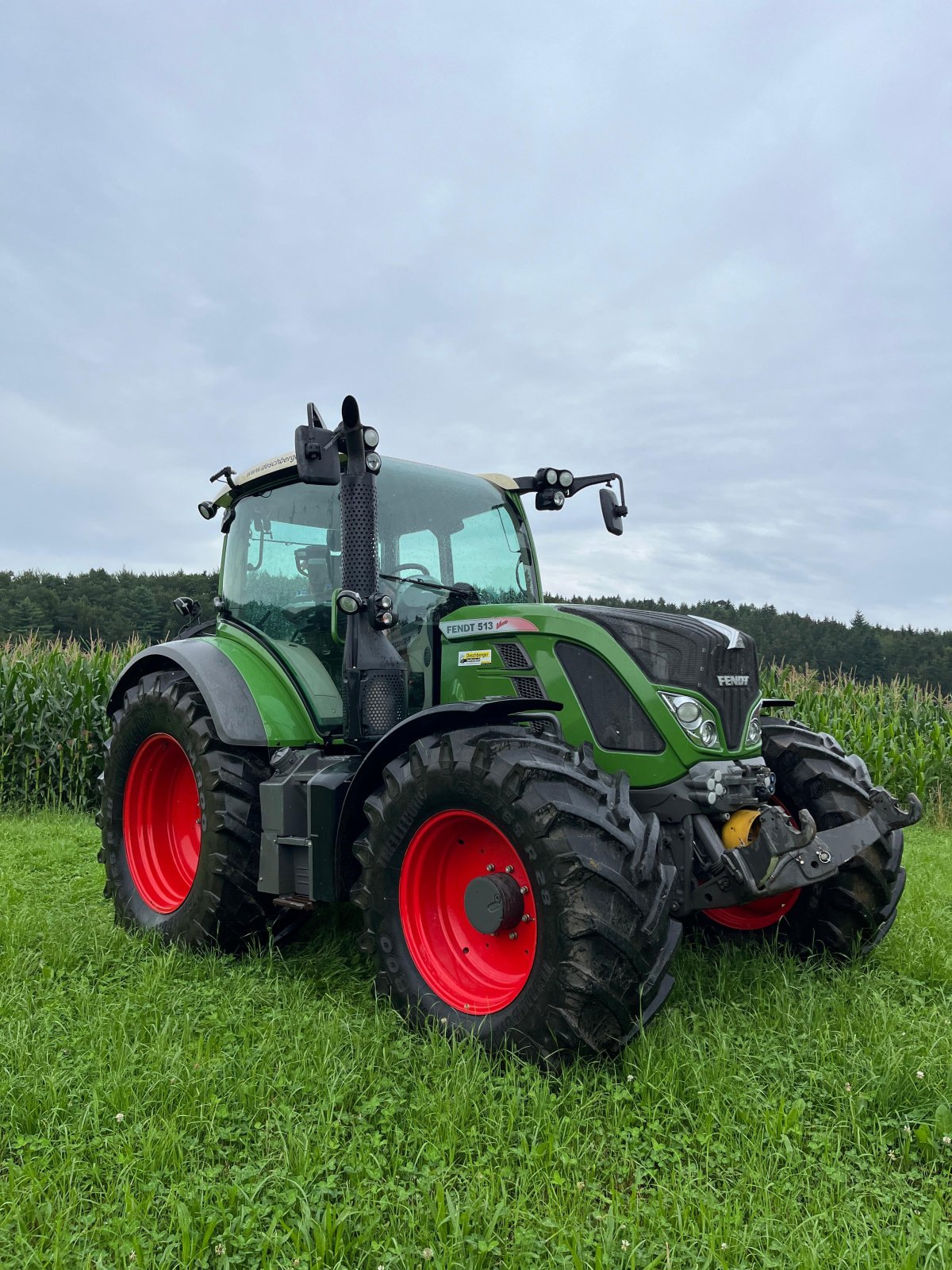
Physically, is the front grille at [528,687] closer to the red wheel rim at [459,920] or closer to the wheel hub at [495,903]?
the red wheel rim at [459,920]

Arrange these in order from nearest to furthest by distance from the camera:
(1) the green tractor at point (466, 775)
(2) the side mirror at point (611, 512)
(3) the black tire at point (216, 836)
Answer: (1) the green tractor at point (466, 775)
(3) the black tire at point (216, 836)
(2) the side mirror at point (611, 512)

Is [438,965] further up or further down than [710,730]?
further down

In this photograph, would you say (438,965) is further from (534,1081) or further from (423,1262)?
(423,1262)

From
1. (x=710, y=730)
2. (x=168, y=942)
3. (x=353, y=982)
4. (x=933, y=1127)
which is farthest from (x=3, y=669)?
(x=933, y=1127)

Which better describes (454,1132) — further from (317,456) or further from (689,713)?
(317,456)

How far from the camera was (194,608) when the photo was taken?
5.82 m

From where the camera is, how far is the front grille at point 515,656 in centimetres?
380

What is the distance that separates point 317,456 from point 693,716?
1802mm

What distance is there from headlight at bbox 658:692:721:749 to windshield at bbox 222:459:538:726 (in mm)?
1147

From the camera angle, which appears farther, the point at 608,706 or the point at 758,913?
the point at 758,913

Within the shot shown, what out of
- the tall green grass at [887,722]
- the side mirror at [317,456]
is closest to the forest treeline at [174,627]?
the tall green grass at [887,722]

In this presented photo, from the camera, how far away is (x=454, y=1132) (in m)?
2.70

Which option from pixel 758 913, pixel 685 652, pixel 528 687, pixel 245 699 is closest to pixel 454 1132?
pixel 528 687

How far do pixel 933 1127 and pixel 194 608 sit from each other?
4.60m
